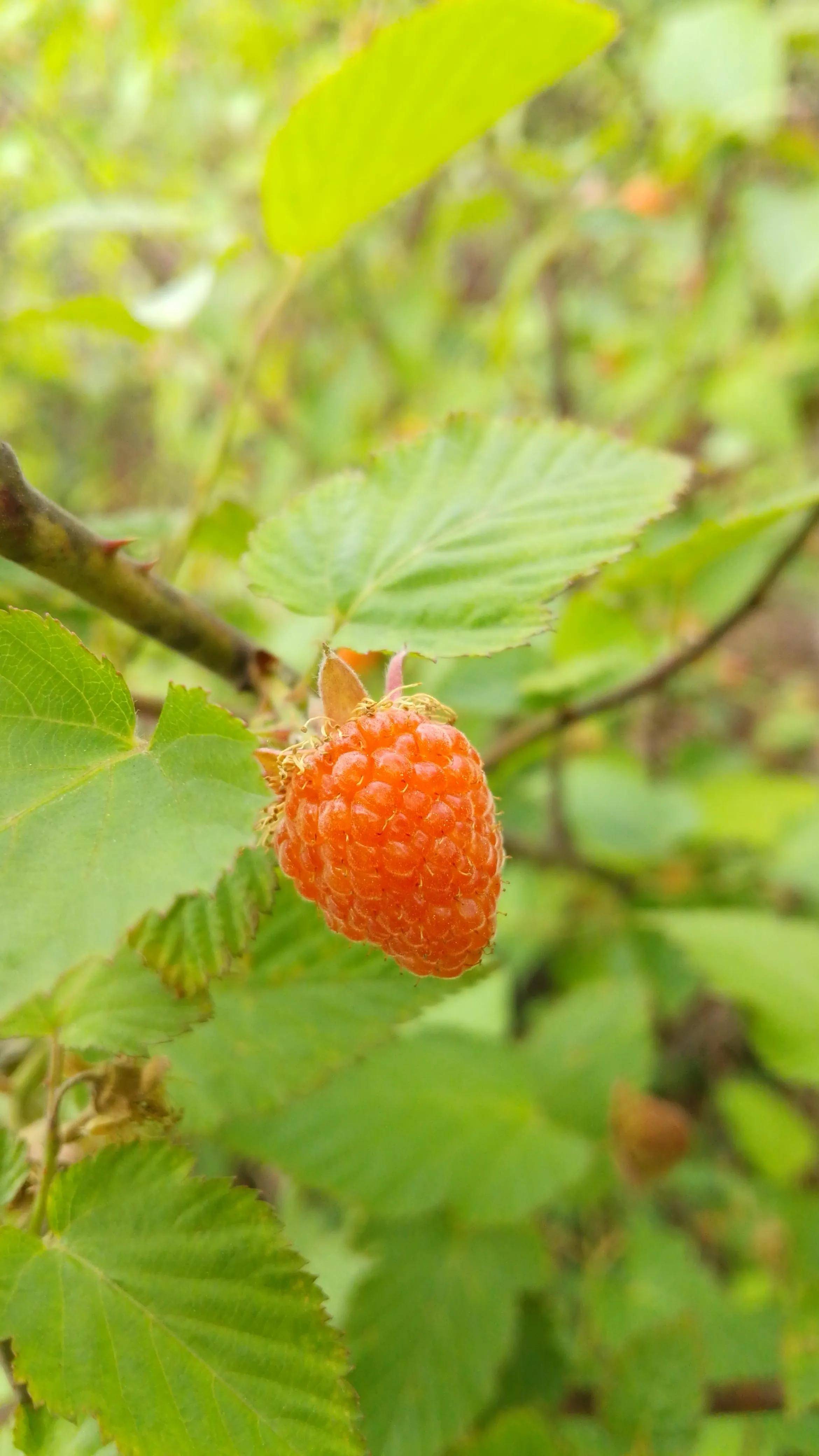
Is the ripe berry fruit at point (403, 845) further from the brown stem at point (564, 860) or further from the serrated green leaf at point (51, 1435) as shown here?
the brown stem at point (564, 860)

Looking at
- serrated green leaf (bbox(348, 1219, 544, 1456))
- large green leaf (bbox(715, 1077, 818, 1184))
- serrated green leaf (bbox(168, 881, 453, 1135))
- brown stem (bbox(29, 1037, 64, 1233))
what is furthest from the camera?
large green leaf (bbox(715, 1077, 818, 1184))

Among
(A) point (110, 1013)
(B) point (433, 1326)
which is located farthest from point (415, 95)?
(B) point (433, 1326)

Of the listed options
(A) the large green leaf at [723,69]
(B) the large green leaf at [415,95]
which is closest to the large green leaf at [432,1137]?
(B) the large green leaf at [415,95]

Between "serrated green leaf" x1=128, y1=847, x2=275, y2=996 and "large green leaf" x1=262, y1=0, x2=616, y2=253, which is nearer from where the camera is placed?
"serrated green leaf" x1=128, y1=847, x2=275, y2=996

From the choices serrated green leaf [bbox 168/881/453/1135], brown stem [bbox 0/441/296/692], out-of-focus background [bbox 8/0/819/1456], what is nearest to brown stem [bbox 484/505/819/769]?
out-of-focus background [bbox 8/0/819/1456]

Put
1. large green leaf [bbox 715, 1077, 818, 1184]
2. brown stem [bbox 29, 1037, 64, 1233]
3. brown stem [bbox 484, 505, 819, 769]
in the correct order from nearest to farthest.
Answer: brown stem [bbox 29, 1037, 64, 1233]
brown stem [bbox 484, 505, 819, 769]
large green leaf [bbox 715, 1077, 818, 1184]

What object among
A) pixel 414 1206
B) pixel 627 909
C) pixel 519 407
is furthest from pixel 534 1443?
pixel 519 407

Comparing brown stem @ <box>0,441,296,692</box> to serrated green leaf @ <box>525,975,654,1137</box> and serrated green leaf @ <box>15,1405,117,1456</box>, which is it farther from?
serrated green leaf @ <box>525,975,654,1137</box>
